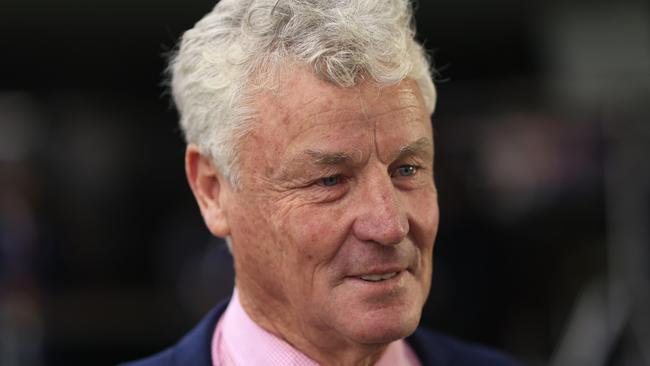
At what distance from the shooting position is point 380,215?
5.87ft

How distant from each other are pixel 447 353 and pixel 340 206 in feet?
2.29

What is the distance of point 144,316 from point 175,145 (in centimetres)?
320

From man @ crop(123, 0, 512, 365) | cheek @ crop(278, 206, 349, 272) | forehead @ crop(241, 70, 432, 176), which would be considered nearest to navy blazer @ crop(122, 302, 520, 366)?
man @ crop(123, 0, 512, 365)

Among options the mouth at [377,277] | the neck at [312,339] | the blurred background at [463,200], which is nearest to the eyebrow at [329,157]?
the mouth at [377,277]

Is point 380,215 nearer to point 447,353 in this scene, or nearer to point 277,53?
point 277,53

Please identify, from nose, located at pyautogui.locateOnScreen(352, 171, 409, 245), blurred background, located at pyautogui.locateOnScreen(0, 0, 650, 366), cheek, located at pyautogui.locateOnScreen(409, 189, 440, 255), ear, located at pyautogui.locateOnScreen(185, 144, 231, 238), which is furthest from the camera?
blurred background, located at pyautogui.locateOnScreen(0, 0, 650, 366)

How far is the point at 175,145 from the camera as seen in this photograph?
1180cm

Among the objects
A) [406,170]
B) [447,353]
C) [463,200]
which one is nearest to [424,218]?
[406,170]

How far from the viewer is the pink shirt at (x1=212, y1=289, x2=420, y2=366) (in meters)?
1.97

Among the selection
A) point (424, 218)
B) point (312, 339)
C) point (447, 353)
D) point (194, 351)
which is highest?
point (424, 218)

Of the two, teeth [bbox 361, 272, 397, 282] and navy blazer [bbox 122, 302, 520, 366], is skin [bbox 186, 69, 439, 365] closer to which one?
teeth [bbox 361, 272, 397, 282]

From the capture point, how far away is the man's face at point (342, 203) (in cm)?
180

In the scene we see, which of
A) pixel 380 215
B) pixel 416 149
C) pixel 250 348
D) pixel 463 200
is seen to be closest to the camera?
pixel 380 215

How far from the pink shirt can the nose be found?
34cm
